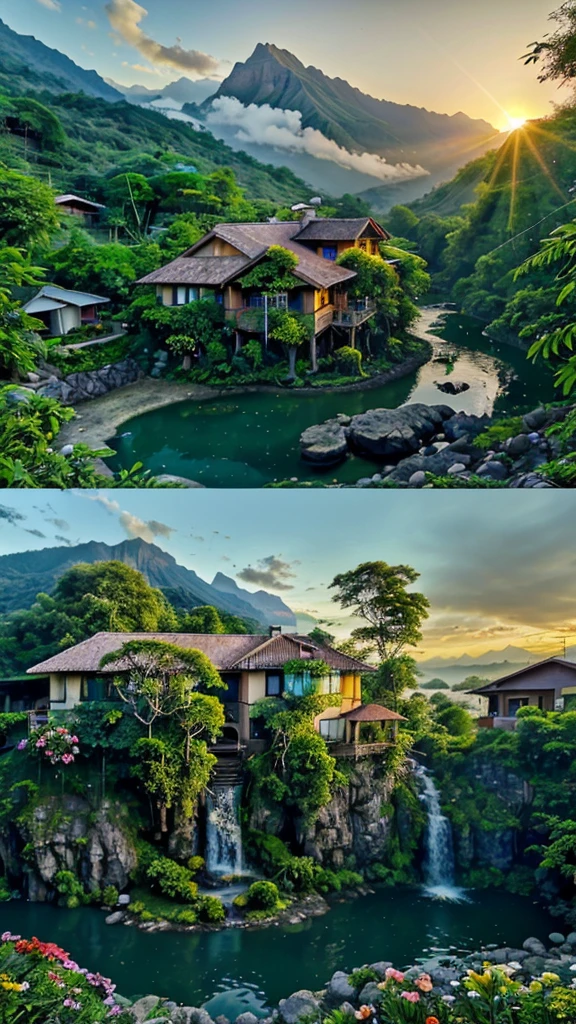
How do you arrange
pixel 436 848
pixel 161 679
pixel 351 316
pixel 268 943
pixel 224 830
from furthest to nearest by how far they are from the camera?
1. pixel 436 848
2. pixel 224 830
3. pixel 161 679
4. pixel 268 943
5. pixel 351 316

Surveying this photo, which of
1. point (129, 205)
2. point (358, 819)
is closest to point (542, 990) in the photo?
point (358, 819)

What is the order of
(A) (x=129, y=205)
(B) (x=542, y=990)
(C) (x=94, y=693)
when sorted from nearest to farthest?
(B) (x=542, y=990), (A) (x=129, y=205), (C) (x=94, y=693)

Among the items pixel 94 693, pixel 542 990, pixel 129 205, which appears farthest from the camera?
pixel 94 693

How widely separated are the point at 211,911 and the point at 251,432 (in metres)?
2.93

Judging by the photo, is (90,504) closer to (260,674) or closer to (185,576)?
(185,576)

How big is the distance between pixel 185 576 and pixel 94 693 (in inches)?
37.3

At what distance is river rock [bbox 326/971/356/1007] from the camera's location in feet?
17.9

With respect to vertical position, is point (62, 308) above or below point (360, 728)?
above

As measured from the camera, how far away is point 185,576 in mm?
6297

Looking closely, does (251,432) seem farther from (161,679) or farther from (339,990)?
(339,990)

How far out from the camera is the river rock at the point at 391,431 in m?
5.36

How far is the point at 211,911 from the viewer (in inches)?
229

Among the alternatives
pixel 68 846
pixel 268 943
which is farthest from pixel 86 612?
pixel 268 943

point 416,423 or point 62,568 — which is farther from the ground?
point 416,423
